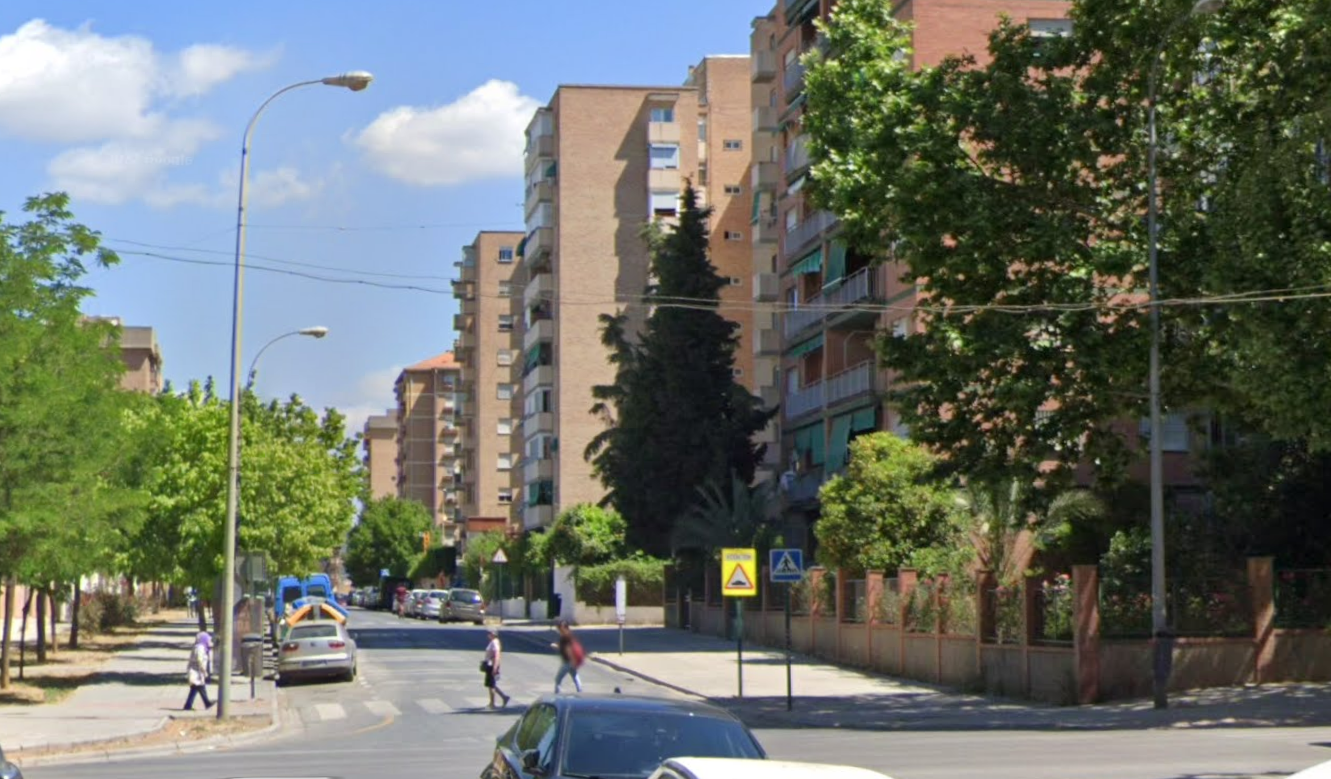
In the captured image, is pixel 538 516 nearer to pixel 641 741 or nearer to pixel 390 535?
pixel 390 535

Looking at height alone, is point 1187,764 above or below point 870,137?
below

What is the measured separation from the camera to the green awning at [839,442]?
197 ft

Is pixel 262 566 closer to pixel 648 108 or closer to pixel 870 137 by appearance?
pixel 870 137

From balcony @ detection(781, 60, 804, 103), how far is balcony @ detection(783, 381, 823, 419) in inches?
432

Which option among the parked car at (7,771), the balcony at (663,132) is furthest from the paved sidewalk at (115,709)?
the balcony at (663,132)

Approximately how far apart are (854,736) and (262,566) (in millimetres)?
11632

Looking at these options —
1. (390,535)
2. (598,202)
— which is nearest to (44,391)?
(598,202)

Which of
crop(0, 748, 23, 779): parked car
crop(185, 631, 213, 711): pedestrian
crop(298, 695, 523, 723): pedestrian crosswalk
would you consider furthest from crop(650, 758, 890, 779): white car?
crop(185, 631, 213, 711): pedestrian

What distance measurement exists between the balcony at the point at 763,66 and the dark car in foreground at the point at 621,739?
67209 millimetres

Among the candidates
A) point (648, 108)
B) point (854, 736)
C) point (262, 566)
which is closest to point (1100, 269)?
point (854, 736)

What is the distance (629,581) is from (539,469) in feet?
85.9

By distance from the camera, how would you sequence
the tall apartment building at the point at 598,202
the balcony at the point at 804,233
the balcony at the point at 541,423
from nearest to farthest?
the balcony at the point at 804,233 → the tall apartment building at the point at 598,202 → the balcony at the point at 541,423

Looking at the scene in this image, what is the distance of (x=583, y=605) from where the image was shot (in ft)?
255

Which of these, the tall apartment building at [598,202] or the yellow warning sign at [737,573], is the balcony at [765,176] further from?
the yellow warning sign at [737,573]
